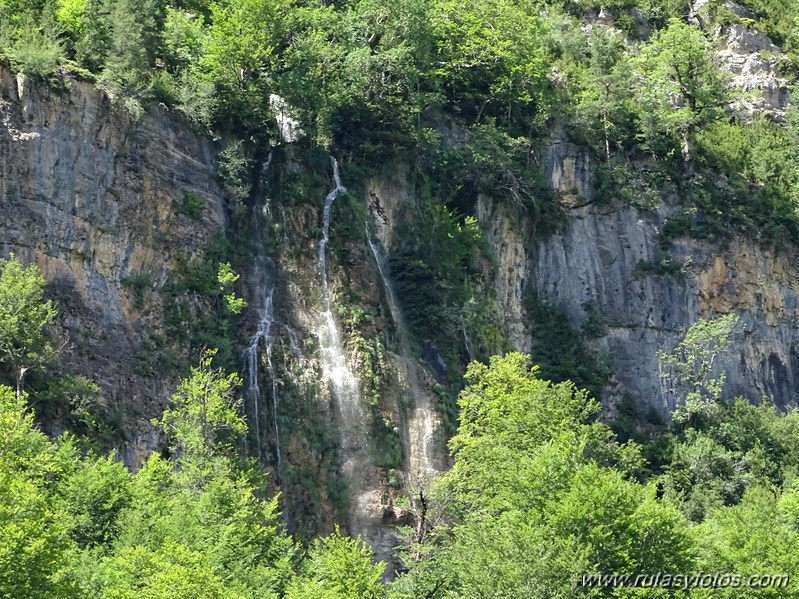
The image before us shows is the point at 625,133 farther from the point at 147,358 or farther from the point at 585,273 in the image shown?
the point at 147,358

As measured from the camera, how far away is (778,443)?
173 feet

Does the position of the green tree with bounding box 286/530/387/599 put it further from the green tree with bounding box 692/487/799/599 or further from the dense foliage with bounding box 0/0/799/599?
the green tree with bounding box 692/487/799/599

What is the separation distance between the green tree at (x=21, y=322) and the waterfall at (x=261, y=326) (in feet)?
24.6

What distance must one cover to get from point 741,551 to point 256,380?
16468mm

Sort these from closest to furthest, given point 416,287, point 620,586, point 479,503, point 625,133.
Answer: point 620,586 → point 479,503 → point 416,287 → point 625,133

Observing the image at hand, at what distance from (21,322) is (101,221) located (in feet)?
18.2

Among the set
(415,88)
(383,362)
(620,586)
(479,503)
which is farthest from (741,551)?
(415,88)

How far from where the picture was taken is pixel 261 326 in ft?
152

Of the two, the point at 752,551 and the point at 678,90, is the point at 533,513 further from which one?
the point at 678,90

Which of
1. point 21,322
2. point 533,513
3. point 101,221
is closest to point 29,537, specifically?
point 21,322

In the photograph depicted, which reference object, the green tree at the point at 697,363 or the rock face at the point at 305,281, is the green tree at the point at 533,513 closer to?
the rock face at the point at 305,281

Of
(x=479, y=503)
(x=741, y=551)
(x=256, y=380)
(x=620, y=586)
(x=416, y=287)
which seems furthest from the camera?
(x=416, y=287)

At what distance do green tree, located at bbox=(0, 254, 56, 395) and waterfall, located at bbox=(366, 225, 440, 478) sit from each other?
1299 cm
